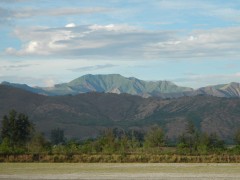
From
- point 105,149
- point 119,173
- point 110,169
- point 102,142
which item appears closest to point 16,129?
point 102,142

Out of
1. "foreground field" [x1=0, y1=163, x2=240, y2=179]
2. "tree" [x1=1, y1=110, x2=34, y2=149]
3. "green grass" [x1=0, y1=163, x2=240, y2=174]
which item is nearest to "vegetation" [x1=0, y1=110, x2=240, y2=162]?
"tree" [x1=1, y1=110, x2=34, y2=149]

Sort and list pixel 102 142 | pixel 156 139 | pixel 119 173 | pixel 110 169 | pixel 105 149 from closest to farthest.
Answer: pixel 119 173, pixel 110 169, pixel 105 149, pixel 102 142, pixel 156 139

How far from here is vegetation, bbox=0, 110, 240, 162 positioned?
6519 centimetres

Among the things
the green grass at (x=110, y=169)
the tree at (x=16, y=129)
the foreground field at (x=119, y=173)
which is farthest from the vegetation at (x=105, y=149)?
the foreground field at (x=119, y=173)

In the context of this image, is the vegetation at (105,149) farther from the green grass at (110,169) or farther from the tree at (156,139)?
the green grass at (110,169)

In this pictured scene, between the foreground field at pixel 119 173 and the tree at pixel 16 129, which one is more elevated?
the tree at pixel 16 129

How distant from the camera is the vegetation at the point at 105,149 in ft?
214

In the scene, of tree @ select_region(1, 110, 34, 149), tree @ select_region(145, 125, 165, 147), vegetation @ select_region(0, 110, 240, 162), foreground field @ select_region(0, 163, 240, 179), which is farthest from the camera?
tree @ select_region(145, 125, 165, 147)

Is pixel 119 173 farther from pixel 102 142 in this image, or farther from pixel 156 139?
pixel 156 139

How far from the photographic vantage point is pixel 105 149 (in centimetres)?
8169

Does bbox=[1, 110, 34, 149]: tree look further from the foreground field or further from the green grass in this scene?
the foreground field

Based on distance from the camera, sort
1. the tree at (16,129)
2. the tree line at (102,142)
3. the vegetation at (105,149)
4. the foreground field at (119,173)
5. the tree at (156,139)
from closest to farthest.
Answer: the foreground field at (119,173), the vegetation at (105,149), the tree line at (102,142), the tree at (16,129), the tree at (156,139)

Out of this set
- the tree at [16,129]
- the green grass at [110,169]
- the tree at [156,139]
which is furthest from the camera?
the tree at [156,139]

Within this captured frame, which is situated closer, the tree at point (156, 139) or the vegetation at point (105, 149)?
the vegetation at point (105, 149)
